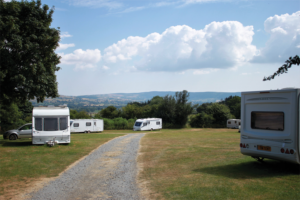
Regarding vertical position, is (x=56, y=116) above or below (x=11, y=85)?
below

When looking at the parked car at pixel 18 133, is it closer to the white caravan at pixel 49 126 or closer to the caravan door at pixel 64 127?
the white caravan at pixel 49 126

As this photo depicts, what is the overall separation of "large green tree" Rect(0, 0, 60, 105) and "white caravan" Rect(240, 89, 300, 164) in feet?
41.8

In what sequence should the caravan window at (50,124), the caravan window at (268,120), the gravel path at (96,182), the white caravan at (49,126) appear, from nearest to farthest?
the gravel path at (96,182)
the caravan window at (268,120)
the white caravan at (49,126)
the caravan window at (50,124)

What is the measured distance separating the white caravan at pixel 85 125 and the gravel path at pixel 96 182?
24981 mm

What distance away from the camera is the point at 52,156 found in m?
12.4

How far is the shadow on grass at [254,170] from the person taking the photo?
7793mm

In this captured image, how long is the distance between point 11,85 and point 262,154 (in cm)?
1480

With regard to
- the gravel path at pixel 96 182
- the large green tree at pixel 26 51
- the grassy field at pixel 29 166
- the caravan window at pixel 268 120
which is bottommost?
the grassy field at pixel 29 166

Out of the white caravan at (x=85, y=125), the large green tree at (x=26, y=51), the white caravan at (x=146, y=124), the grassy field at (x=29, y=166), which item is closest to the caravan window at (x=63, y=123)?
the grassy field at (x=29, y=166)

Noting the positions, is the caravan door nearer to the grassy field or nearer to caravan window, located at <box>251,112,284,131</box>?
the grassy field

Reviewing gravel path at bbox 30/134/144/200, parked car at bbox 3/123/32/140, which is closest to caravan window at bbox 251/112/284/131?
gravel path at bbox 30/134/144/200

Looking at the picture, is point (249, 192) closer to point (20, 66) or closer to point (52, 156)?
point (52, 156)

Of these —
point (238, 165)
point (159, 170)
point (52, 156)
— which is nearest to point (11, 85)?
point (52, 156)

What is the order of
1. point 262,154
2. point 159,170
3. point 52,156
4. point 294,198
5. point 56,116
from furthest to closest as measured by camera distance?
point 56,116 < point 52,156 < point 159,170 < point 262,154 < point 294,198
